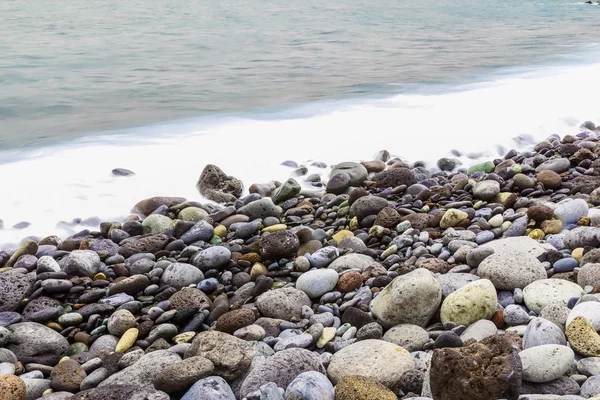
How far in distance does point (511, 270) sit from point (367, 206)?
156 centimetres

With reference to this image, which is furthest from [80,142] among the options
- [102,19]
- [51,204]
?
[102,19]

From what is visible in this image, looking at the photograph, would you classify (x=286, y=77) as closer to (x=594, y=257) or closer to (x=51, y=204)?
(x=51, y=204)

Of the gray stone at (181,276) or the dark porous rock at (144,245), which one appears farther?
the dark porous rock at (144,245)

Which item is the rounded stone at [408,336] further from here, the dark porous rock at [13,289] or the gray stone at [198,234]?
the dark porous rock at [13,289]

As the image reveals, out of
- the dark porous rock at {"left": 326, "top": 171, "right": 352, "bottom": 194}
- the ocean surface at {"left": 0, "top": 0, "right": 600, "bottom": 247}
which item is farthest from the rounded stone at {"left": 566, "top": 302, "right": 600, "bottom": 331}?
the ocean surface at {"left": 0, "top": 0, "right": 600, "bottom": 247}

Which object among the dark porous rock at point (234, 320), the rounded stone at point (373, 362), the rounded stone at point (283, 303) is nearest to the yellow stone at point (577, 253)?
the rounded stone at point (373, 362)

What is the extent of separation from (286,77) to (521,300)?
8583 mm

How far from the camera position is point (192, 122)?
7887 mm

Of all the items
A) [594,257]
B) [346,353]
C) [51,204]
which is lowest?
[51,204]

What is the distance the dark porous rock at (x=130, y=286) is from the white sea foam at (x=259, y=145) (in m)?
1.52

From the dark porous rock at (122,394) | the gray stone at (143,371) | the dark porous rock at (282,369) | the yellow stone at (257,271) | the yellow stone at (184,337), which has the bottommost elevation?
the yellow stone at (184,337)

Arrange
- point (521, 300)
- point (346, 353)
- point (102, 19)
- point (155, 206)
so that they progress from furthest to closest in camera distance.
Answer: point (102, 19), point (155, 206), point (521, 300), point (346, 353)

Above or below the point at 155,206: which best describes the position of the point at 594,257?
above

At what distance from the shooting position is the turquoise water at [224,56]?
890 cm
